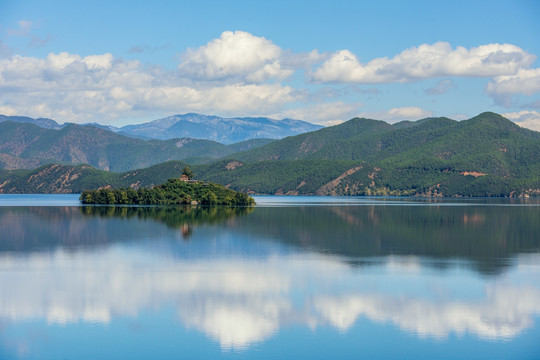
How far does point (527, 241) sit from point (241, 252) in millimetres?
37743

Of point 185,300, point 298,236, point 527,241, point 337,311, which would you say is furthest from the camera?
point 298,236

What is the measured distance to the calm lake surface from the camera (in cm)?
3419

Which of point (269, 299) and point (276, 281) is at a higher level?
point (276, 281)

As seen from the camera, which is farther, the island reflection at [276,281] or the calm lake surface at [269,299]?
the island reflection at [276,281]

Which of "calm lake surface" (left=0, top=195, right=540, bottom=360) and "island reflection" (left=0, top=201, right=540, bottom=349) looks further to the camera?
"island reflection" (left=0, top=201, right=540, bottom=349)

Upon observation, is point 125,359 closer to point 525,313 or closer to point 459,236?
point 525,313

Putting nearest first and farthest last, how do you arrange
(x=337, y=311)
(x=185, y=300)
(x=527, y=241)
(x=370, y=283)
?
(x=337, y=311)
(x=185, y=300)
(x=370, y=283)
(x=527, y=241)

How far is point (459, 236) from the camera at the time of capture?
88.0m

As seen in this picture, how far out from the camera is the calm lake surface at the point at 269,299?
3419 centimetres

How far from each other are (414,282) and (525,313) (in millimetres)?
10593

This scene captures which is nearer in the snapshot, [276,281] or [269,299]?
[269,299]

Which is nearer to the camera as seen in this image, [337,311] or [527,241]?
[337,311]

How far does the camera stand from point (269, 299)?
146ft

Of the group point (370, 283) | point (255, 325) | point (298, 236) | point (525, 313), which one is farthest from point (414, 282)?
point (298, 236)
